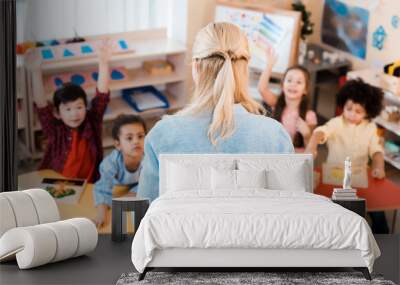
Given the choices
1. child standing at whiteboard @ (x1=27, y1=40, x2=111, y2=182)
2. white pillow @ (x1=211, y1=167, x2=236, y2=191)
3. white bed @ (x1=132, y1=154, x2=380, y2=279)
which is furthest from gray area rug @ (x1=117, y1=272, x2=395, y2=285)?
child standing at whiteboard @ (x1=27, y1=40, x2=111, y2=182)

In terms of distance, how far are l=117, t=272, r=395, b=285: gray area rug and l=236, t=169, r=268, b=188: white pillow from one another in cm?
77

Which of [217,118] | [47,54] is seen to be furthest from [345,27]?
[47,54]

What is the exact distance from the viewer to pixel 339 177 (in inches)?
300

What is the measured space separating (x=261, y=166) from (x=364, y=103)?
1317 millimetres

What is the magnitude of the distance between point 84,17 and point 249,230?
108 inches

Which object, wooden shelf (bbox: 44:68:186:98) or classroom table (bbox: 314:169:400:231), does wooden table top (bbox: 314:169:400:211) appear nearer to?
classroom table (bbox: 314:169:400:231)

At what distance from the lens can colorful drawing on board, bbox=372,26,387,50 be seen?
743cm

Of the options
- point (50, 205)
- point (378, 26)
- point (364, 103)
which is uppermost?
point (378, 26)

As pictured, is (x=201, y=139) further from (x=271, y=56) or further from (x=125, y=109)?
(x=271, y=56)

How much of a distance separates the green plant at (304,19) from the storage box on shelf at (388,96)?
575 mm

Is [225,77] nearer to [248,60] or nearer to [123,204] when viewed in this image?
[248,60]

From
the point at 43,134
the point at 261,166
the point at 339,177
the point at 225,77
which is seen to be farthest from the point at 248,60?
the point at 43,134

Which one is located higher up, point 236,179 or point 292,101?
point 292,101

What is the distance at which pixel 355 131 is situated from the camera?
24.7ft
